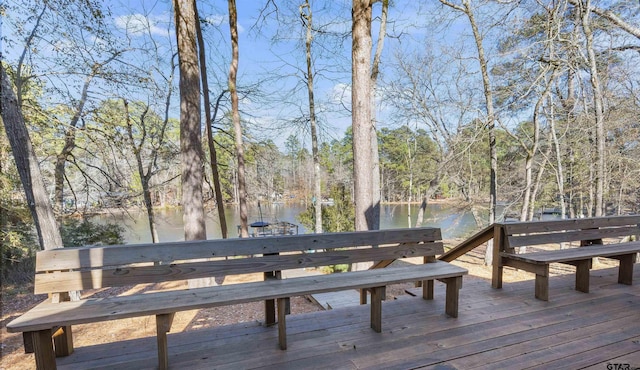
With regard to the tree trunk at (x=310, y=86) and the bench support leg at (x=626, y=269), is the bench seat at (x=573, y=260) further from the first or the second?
the tree trunk at (x=310, y=86)

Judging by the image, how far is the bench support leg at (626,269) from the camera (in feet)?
9.71

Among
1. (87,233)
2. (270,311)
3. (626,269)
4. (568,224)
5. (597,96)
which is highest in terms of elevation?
(597,96)

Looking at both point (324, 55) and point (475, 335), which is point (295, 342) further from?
point (324, 55)

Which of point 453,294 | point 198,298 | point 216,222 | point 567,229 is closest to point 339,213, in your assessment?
point 216,222

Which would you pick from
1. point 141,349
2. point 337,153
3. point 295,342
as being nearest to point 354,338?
point 295,342

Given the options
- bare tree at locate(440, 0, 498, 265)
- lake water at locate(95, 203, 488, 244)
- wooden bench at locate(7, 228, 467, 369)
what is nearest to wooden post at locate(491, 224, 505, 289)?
wooden bench at locate(7, 228, 467, 369)

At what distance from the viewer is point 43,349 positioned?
1451 millimetres

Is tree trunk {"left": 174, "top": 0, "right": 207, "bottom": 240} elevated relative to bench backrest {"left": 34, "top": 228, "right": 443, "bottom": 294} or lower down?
elevated

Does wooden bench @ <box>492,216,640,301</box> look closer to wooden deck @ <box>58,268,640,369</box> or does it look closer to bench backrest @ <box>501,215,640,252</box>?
bench backrest @ <box>501,215,640,252</box>

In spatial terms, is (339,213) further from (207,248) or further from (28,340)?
(28,340)

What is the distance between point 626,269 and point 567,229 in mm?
769

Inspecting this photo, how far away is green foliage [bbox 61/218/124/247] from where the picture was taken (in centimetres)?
790

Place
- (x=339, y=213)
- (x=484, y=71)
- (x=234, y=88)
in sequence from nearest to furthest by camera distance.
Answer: (x=234, y=88), (x=484, y=71), (x=339, y=213)

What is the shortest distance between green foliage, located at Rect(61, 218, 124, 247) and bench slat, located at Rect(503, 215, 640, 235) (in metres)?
10.2
